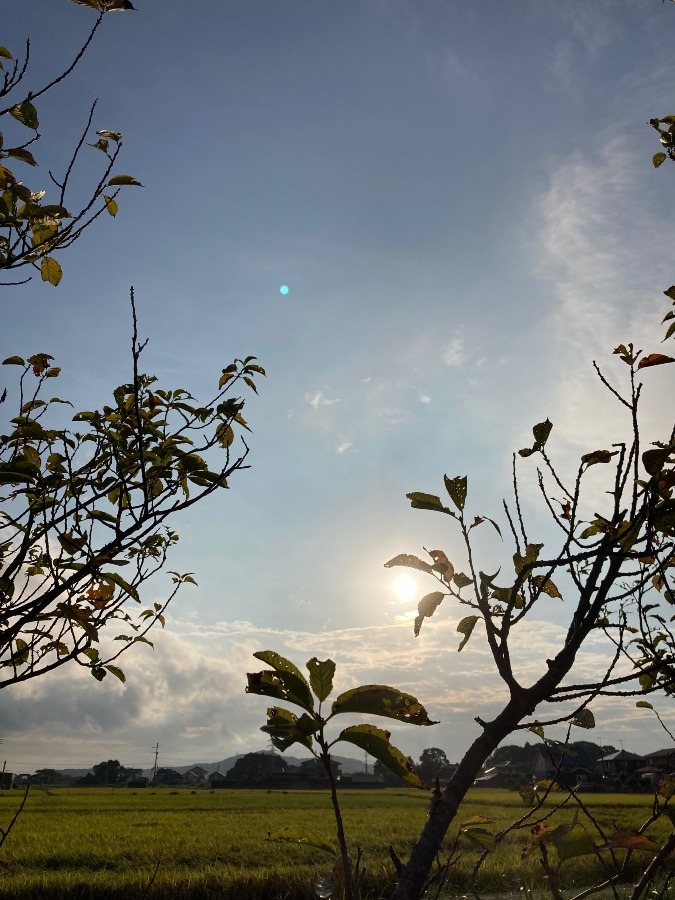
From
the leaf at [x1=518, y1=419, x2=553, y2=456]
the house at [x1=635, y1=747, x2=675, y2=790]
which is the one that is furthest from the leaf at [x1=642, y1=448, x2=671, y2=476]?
the house at [x1=635, y1=747, x2=675, y2=790]

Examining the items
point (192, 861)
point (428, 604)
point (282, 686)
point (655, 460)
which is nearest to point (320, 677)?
point (282, 686)

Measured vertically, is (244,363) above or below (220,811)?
above

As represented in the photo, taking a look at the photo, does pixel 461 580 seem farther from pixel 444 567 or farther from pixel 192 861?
pixel 192 861

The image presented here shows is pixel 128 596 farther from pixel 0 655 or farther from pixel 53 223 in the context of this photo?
pixel 53 223

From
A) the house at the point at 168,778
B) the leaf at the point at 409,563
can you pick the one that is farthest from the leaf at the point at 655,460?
the house at the point at 168,778

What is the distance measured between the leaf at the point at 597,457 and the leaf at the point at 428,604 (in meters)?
0.64

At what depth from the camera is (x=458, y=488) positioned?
1504mm

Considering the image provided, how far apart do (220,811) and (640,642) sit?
36.8 metres

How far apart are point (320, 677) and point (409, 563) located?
1.46 feet

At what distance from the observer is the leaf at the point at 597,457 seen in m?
1.77

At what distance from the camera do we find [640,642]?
319 cm

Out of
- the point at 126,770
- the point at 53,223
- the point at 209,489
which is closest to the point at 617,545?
the point at 209,489

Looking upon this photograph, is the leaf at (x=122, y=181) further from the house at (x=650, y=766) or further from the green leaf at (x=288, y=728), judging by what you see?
the house at (x=650, y=766)

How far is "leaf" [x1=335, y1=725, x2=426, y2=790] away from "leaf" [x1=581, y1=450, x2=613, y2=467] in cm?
102
